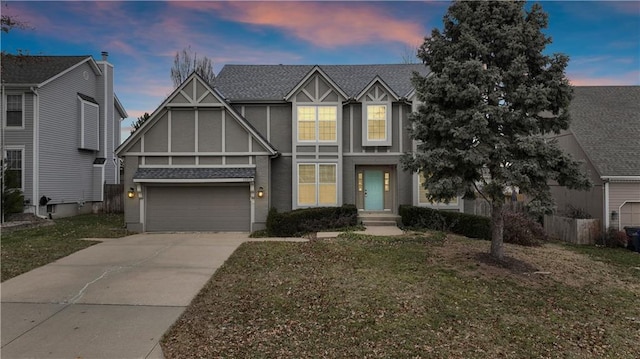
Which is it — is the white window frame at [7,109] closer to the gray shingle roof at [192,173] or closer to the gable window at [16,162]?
the gable window at [16,162]

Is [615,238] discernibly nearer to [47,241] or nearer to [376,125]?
[376,125]

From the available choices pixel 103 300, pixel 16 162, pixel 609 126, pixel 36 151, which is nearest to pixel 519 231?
pixel 609 126

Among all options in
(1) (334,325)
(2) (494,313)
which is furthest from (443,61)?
(1) (334,325)

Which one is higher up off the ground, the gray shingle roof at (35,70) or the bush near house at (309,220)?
the gray shingle roof at (35,70)

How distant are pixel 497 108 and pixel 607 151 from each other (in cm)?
1016

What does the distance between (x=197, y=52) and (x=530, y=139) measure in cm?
3265

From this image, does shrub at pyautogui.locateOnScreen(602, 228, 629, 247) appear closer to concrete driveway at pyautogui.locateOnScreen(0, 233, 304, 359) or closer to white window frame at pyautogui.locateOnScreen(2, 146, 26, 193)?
→ concrete driveway at pyautogui.locateOnScreen(0, 233, 304, 359)

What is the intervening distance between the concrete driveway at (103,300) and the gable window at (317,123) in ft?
22.9

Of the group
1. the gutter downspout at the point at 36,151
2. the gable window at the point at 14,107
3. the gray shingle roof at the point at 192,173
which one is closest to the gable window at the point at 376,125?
the gray shingle roof at the point at 192,173

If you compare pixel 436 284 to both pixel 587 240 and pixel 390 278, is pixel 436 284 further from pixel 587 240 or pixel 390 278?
pixel 587 240

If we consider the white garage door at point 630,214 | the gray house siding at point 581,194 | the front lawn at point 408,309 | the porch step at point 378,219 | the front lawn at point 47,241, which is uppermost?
the gray house siding at point 581,194

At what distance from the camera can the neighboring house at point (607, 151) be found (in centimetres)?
1284

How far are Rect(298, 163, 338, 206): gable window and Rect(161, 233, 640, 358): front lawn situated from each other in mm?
5733

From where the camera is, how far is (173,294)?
242 inches
